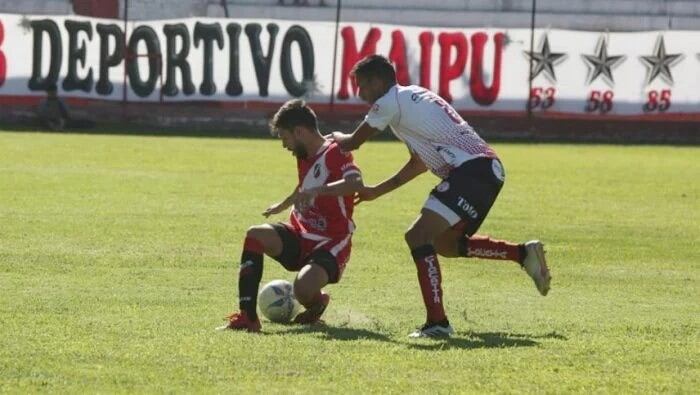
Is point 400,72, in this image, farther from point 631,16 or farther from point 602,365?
point 602,365

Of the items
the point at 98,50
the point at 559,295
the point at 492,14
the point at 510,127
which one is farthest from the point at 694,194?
the point at 492,14

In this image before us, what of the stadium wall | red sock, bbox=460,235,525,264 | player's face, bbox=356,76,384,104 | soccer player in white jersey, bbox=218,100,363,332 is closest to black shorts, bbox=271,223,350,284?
soccer player in white jersey, bbox=218,100,363,332

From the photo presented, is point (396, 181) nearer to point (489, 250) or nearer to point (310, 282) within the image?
point (489, 250)

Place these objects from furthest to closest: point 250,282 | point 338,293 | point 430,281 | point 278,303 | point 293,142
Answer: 1. point 338,293
2. point 278,303
3. point 293,142
4. point 250,282
5. point 430,281

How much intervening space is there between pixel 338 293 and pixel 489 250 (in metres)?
1.91

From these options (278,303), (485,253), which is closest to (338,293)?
(278,303)

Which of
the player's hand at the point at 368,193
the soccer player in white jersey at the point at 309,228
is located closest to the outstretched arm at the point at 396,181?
the player's hand at the point at 368,193

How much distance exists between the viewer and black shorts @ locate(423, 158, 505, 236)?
9352 mm

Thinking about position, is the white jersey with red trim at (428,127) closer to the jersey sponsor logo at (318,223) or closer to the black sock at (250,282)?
the jersey sponsor logo at (318,223)

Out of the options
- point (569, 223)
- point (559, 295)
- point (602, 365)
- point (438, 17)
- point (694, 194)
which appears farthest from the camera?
point (438, 17)

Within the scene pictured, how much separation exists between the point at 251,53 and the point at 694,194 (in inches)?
536

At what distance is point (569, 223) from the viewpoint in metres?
17.2

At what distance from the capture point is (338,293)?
11484 mm

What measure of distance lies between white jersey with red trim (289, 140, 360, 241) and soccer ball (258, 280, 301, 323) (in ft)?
1.31
